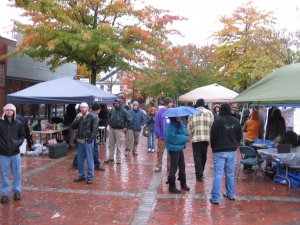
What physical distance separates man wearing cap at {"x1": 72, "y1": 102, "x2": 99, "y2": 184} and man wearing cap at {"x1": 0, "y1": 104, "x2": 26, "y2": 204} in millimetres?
1662

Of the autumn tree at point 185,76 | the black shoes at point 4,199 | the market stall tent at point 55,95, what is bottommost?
the black shoes at point 4,199

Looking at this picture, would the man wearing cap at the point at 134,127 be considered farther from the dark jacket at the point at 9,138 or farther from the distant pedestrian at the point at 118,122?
the dark jacket at the point at 9,138

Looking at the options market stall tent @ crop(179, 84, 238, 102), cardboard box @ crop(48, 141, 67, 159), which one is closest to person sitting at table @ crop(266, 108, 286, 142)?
cardboard box @ crop(48, 141, 67, 159)

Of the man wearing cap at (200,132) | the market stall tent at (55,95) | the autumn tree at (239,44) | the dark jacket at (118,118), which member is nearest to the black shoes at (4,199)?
the man wearing cap at (200,132)

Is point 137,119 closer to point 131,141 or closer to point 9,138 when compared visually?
point 131,141

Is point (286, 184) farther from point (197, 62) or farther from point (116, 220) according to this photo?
point (197, 62)

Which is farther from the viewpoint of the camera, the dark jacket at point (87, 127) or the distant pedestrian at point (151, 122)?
the distant pedestrian at point (151, 122)

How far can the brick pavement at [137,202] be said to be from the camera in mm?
5906

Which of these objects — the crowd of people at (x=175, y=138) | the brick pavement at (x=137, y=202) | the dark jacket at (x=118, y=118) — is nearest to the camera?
the brick pavement at (x=137, y=202)

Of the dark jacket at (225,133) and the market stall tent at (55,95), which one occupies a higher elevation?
the market stall tent at (55,95)

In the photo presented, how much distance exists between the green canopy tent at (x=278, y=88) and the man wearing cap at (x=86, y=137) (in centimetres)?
345

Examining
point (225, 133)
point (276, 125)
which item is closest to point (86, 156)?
point (225, 133)

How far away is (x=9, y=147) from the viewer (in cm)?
652

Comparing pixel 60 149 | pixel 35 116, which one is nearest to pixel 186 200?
pixel 60 149
